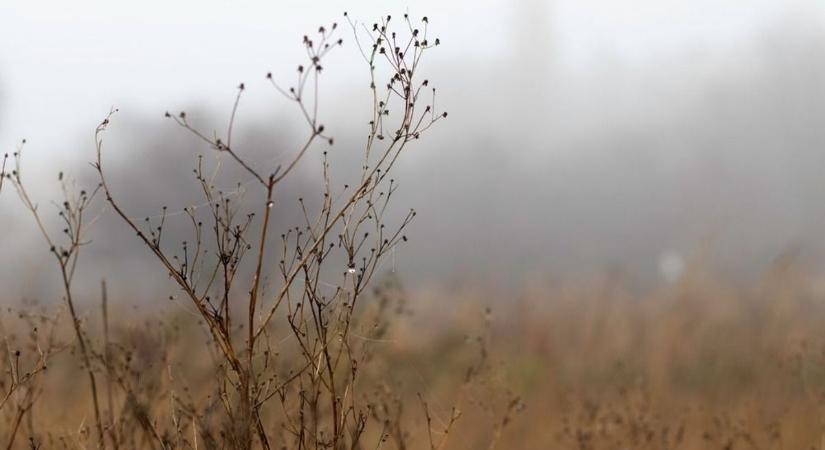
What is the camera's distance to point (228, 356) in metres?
2.21

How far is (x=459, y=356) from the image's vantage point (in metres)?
7.95

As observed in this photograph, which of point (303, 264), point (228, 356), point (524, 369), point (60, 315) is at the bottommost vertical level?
point (228, 356)

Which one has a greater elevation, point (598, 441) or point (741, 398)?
point (741, 398)

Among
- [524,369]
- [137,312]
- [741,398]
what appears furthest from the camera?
[524,369]

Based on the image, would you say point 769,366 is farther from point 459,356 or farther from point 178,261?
point 178,261

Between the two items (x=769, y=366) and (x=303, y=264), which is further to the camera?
(x=769, y=366)

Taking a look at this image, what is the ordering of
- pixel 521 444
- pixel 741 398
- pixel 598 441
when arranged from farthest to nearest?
pixel 741 398, pixel 521 444, pixel 598 441

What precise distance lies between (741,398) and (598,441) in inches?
86.9

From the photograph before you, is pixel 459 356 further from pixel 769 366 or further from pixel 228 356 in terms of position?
pixel 228 356

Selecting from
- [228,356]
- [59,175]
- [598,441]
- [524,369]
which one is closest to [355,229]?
[228,356]

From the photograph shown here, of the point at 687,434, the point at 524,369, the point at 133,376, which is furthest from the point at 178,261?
the point at 524,369

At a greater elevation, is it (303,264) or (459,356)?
(459,356)

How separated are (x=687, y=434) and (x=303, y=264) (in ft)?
14.4

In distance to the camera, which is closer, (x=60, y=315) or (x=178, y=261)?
(x=178, y=261)
